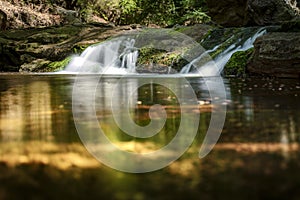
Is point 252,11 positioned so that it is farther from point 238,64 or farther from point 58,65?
point 58,65

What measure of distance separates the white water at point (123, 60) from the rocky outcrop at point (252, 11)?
1972mm

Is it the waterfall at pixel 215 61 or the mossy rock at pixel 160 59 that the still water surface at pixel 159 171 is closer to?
the waterfall at pixel 215 61

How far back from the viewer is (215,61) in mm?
10328

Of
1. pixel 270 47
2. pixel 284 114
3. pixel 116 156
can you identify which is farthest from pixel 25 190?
pixel 270 47

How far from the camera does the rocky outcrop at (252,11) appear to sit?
40.7ft

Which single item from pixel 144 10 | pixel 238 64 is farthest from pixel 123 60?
pixel 144 10

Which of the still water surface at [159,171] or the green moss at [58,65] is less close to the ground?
the green moss at [58,65]

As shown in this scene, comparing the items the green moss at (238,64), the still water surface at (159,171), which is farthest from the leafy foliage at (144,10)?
the still water surface at (159,171)

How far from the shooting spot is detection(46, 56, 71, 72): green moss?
536 inches

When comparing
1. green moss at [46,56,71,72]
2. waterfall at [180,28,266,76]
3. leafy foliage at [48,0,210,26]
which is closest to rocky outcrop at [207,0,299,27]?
waterfall at [180,28,266,76]

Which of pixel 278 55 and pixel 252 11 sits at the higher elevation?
pixel 252 11

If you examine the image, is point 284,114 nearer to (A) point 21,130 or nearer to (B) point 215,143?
(B) point 215,143

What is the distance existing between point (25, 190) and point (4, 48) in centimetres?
1490

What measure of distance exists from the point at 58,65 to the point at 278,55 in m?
8.37
